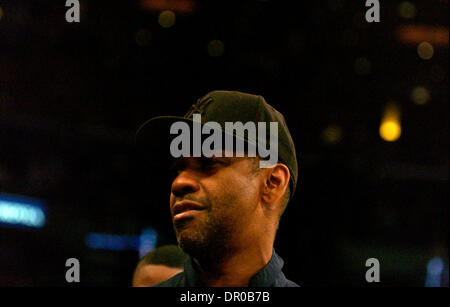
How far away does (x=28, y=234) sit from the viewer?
3.54 meters

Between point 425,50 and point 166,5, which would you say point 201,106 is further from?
point 425,50

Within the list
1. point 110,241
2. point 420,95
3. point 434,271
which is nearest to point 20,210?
point 110,241

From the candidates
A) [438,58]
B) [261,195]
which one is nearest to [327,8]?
[438,58]

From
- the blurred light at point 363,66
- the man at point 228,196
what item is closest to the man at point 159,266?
the man at point 228,196

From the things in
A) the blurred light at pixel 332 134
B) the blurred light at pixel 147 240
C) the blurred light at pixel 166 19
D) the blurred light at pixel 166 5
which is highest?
the blurred light at pixel 166 5

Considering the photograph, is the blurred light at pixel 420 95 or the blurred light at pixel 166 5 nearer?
the blurred light at pixel 166 5

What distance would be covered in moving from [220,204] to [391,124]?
206 centimetres

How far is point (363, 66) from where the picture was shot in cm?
302

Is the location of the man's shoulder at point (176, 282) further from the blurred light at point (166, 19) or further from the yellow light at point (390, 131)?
the yellow light at point (390, 131)

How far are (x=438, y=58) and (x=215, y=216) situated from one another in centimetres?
223

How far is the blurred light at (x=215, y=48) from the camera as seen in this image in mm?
2639

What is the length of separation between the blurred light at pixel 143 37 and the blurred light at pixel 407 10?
1417 mm

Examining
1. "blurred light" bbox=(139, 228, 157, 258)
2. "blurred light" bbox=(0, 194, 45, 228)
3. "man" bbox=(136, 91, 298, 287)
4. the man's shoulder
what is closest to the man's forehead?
"man" bbox=(136, 91, 298, 287)
